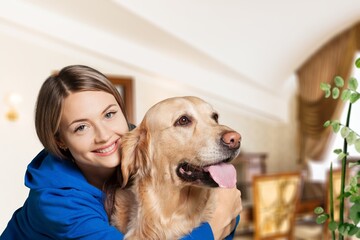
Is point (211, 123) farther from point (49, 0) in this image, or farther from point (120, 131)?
point (49, 0)

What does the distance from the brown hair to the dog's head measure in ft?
0.54

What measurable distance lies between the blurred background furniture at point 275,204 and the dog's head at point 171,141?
112 inches

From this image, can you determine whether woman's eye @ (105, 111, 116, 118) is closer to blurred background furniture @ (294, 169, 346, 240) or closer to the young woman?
the young woman

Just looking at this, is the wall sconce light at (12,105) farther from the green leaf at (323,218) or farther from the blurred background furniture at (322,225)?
the green leaf at (323,218)

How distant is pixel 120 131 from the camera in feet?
4.30

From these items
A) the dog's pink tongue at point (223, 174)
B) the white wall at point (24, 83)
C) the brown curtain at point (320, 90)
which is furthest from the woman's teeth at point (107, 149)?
the brown curtain at point (320, 90)

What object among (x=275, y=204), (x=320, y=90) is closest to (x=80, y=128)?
(x=275, y=204)

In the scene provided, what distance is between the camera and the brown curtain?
6.70m

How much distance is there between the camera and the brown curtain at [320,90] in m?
6.70

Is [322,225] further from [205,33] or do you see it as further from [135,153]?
[135,153]

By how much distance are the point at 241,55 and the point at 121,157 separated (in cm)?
523

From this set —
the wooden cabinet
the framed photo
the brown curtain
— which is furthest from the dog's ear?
the brown curtain

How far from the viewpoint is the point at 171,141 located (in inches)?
50.9

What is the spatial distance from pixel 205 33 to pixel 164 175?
448 cm
